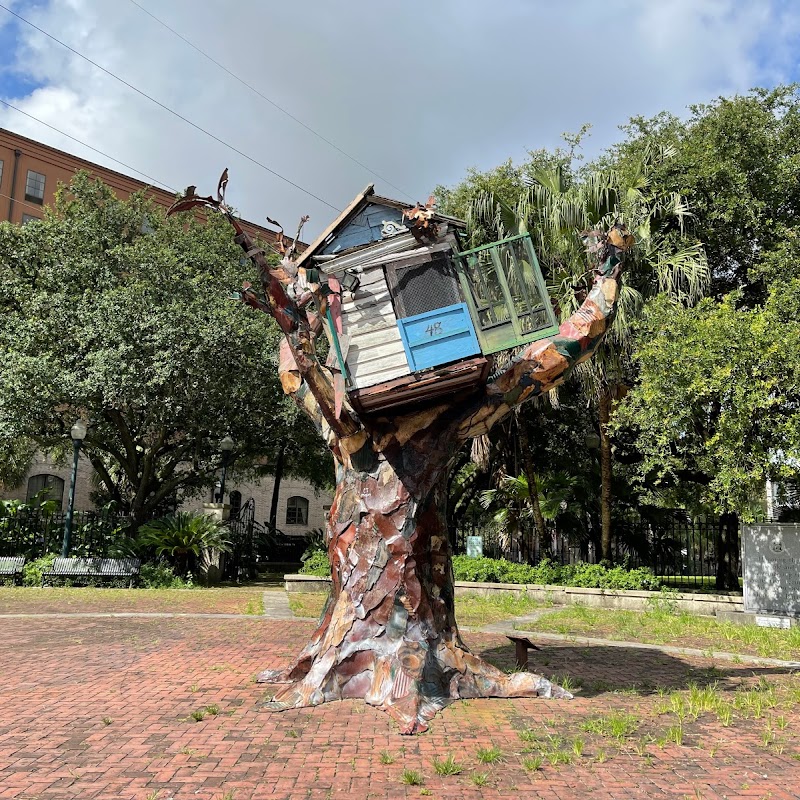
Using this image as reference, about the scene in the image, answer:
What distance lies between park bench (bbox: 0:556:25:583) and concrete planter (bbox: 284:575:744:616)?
6900 mm

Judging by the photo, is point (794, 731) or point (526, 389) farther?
point (526, 389)

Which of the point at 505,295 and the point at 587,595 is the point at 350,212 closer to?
the point at 505,295

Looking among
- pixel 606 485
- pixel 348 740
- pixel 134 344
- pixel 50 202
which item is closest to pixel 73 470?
pixel 134 344

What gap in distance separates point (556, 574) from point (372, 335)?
39.1 feet

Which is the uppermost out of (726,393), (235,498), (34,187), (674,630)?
(34,187)

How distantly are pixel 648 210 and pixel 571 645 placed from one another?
1052 cm

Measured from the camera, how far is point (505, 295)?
694 cm

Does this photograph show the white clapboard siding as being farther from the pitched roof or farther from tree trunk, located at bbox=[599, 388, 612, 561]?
tree trunk, located at bbox=[599, 388, 612, 561]

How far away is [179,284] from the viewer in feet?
63.7

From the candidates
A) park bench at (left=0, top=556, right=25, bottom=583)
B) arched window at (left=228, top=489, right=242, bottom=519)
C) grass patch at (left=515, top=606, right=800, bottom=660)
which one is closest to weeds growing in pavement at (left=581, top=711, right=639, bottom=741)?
grass patch at (left=515, top=606, right=800, bottom=660)

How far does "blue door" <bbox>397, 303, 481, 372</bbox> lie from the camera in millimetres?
6773

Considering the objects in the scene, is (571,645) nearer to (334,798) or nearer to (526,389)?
(526,389)

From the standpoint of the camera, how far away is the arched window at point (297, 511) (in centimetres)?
4172

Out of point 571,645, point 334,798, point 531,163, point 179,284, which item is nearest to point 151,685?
point 334,798
